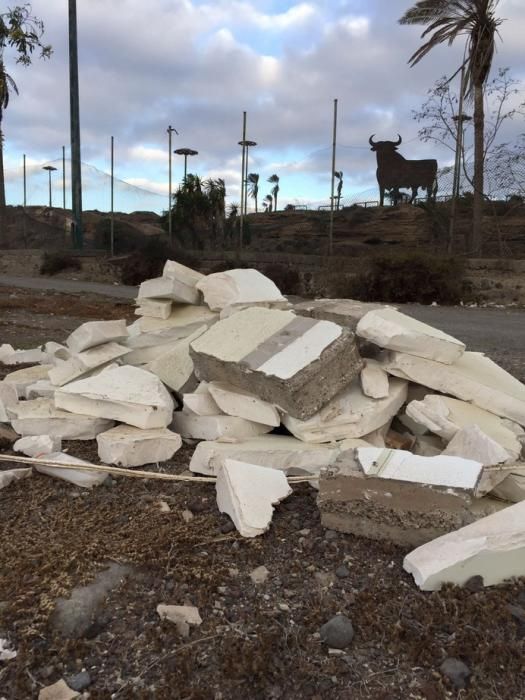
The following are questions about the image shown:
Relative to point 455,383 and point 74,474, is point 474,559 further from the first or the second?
point 74,474

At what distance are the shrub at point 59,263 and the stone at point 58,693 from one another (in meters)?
20.6

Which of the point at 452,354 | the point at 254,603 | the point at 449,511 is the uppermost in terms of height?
the point at 452,354

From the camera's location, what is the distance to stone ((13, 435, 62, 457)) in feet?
11.1

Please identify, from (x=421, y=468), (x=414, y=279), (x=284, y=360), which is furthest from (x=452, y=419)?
(x=414, y=279)

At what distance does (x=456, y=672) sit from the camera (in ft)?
5.65

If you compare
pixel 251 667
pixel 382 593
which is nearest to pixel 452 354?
pixel 382 593

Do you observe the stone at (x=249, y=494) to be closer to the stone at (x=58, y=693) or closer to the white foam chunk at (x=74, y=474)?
the white foam chunk at (x=74, y=474)

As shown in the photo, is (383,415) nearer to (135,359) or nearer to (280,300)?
(280,300)

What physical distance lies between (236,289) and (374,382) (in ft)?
5.29

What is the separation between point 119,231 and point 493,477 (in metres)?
24.7

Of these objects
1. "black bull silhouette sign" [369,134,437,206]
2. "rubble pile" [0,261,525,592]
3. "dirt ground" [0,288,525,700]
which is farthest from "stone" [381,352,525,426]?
"black bull silhouette sign" [369,134,437,206]

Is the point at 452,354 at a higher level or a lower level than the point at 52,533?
higher

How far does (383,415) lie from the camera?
11.2 ft

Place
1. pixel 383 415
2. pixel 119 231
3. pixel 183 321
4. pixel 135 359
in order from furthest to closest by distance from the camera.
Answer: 1. pixel 119 231
2. pixel 183 321
3. pixel 135 359
4. pixel 383 415
